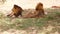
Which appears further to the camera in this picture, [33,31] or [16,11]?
[16,11]

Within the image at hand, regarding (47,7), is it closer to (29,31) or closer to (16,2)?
(16,2)

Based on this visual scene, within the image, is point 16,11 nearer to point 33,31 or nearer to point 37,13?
point 37,13

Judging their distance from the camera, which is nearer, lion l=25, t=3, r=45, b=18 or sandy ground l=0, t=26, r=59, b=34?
sandy ground l=0, t=26, r=59, b=34

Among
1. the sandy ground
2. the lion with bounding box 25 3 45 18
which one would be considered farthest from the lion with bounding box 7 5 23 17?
the sandy ground

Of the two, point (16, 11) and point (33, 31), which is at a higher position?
point (16, 11)

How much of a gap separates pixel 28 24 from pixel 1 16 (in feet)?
0.81

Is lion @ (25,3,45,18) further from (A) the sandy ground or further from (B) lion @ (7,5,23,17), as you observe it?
(A) the sandy ground

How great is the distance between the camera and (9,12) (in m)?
1.46

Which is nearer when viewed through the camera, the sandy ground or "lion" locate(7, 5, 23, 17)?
the sandy ground

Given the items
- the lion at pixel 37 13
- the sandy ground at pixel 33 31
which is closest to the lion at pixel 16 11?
the lion at pixel 37 13

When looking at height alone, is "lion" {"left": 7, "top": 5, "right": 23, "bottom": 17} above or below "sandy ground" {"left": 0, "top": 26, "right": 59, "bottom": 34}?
above

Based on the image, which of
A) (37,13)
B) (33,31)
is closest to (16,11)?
(37,13)

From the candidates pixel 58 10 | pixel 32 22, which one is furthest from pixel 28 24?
pixel 58 10

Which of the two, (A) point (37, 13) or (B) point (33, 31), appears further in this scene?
(A) point (37, 13)
